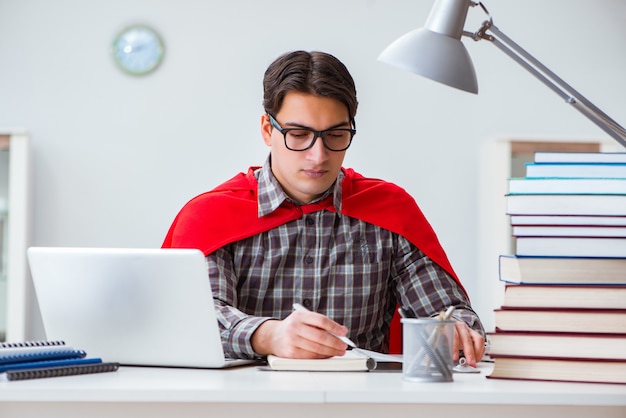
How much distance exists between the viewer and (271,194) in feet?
6.91

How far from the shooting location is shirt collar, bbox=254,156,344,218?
2.09m

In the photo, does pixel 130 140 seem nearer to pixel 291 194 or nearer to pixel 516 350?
pixel 291 194

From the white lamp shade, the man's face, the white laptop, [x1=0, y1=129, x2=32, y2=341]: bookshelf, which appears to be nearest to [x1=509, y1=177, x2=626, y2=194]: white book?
the white lamp shade

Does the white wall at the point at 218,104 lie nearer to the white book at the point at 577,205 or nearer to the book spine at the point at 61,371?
the white book at the point at 577,205

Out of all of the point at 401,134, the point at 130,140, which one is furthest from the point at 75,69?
the point at 401,134

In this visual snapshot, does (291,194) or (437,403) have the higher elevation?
(291,194)

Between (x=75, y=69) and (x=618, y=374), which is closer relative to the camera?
(x=618, y=374)

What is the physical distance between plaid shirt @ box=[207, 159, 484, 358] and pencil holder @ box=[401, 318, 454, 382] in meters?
0.74

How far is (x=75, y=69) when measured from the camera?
4598mm

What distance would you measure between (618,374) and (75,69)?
3.83 m

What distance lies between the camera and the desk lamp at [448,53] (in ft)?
4.52

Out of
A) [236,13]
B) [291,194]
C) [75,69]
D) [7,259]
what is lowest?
[7,259]

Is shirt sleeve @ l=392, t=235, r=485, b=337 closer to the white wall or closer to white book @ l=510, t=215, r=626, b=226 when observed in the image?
white book @ l=510, t=215, r=626, b=226

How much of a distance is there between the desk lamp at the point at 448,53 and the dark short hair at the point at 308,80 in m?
0.57
